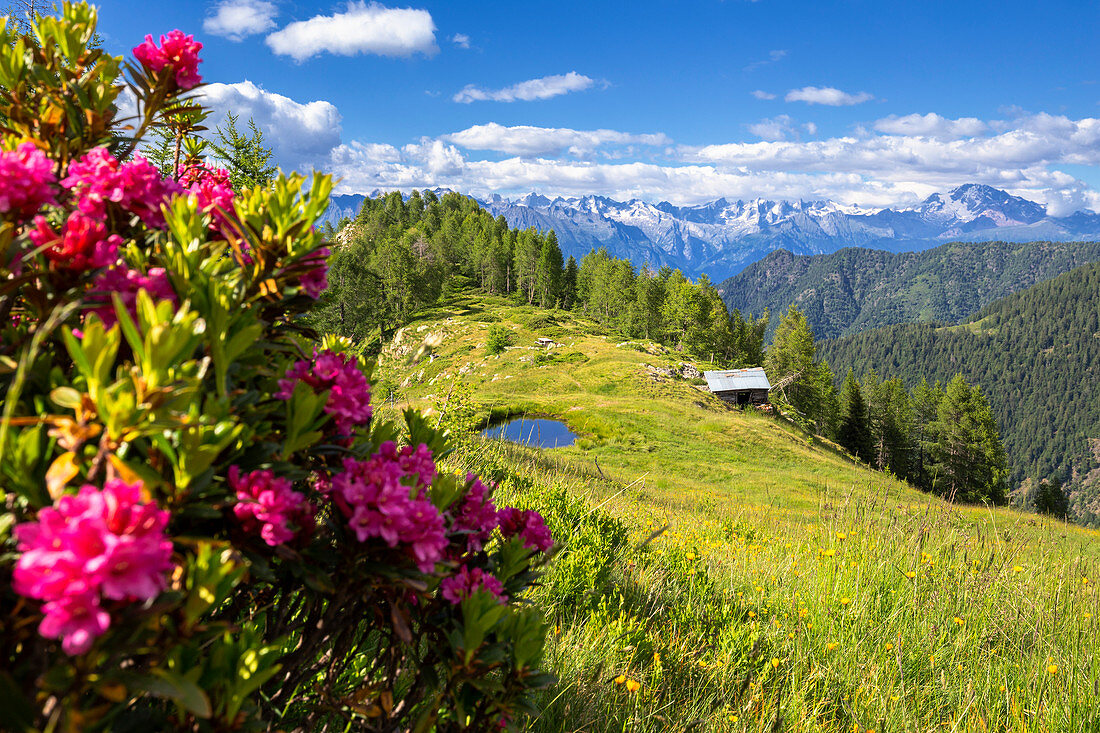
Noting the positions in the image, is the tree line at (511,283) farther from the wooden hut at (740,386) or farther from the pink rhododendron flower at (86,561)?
the pink rhododendron flower at (86,561)

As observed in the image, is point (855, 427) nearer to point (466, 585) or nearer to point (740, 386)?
point (740, 386)

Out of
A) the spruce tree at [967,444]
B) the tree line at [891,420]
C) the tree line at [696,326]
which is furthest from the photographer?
the spruce tree at [967,444]

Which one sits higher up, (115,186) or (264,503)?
(115,186)

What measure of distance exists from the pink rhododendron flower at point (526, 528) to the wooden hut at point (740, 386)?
43.6 meters

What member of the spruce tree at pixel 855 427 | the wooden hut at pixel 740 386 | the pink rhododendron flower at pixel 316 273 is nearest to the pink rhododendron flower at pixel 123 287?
the pink rhododendron flower at pixel 316 273

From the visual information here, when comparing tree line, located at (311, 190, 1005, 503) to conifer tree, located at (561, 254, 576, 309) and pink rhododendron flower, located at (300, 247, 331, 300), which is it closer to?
conifer tree, located at (561, 254, 576, 309)

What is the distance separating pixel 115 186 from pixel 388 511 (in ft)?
3.35

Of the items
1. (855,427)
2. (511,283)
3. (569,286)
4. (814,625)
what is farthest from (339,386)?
(511,283)

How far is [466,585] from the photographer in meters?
1.43

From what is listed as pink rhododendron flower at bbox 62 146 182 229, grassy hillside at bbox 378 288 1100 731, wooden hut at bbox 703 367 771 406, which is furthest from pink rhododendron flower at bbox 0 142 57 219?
wooden hut at bbox 703 367 771 406

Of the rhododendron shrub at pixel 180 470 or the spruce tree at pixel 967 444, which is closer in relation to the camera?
the rhododendron shrub at pixel 180 470

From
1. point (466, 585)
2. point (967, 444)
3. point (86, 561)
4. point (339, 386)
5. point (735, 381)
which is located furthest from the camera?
point (967, 444)

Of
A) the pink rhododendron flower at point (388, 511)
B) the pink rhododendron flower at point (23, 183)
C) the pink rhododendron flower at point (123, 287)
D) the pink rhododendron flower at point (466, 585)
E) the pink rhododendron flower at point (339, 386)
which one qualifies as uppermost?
the pink rhododendron flower at point (23, 183)

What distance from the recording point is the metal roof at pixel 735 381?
4419cm
